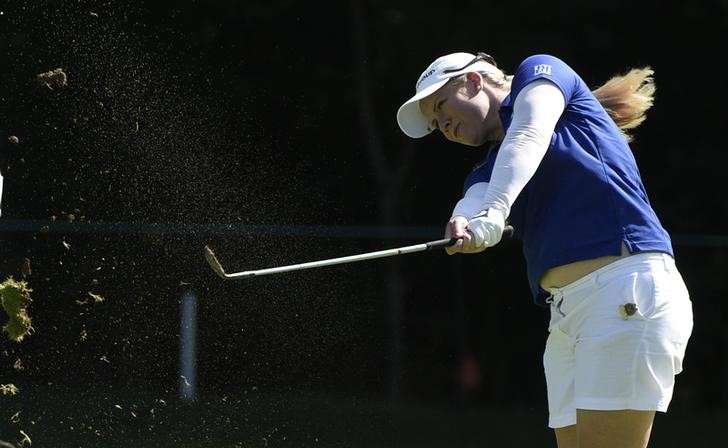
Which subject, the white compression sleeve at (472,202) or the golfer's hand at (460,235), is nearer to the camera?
the golfer's hand at (460,235)

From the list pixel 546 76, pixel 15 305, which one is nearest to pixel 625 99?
pixel 546 76

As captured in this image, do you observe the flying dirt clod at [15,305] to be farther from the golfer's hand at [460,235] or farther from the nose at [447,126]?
the golfer's hand at [460,235]

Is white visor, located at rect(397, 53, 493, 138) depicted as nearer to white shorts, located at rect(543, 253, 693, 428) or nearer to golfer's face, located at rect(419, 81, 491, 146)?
golfer's face, located at rect(419, 81, 491, 146)

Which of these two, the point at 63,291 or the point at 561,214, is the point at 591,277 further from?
the point at 63,291

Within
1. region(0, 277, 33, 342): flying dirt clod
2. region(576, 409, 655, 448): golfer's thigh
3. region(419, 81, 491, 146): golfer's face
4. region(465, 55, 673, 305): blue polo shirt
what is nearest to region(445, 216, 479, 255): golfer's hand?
region(465, 55, 673, 305): blue polo shirt

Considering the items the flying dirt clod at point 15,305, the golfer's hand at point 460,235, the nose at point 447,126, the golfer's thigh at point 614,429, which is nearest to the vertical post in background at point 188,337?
the flying dirt clod at point 15,305

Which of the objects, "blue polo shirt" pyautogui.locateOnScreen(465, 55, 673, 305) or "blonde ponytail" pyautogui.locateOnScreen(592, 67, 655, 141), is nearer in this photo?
"blue polo shirt" pyautogui.locateOnScreen(465, 55, 673, 305)

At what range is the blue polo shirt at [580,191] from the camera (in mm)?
3229

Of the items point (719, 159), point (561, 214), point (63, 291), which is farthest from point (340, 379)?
point (561, 214)

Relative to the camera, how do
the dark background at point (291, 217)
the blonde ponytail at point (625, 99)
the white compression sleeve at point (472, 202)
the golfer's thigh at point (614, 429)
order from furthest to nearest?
the dark background at point (291, 217) < the blonde ponytail at point (625, 99) < the white compression sleeve at point (472, 202) < the golfer's thigh at point (614, 429)

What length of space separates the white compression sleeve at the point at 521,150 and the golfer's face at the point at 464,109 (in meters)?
0.26

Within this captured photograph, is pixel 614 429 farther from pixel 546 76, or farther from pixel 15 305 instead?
pixel 15 305

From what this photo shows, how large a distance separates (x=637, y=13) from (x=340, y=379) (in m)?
2.84

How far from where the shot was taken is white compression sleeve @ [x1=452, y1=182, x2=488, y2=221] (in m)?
3.34
